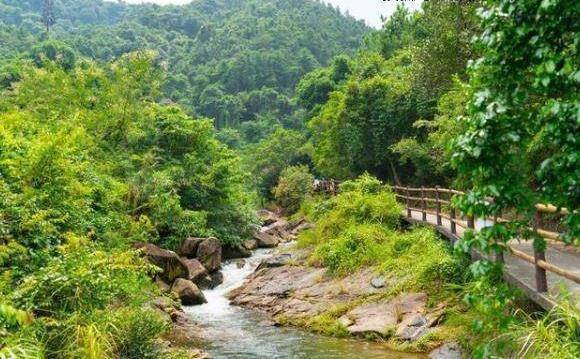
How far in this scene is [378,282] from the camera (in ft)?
43.4

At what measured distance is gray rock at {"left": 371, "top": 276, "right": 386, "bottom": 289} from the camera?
13094 mm

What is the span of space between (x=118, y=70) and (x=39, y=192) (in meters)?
15.3

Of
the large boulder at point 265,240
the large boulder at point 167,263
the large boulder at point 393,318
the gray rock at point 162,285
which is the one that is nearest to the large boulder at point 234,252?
the large boulder at point 265,240

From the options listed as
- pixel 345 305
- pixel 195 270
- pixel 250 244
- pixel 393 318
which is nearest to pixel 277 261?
pixel 195 270

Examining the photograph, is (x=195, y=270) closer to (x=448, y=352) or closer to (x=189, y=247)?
(x=189, y=247)

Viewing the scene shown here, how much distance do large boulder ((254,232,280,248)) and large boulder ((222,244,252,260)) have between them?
Answer: 96.4 inches

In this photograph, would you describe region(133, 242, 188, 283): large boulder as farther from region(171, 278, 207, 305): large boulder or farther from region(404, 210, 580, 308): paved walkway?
region(404, 210, 580, 308): paved walkway

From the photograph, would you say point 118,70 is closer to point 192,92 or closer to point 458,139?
point 458,139

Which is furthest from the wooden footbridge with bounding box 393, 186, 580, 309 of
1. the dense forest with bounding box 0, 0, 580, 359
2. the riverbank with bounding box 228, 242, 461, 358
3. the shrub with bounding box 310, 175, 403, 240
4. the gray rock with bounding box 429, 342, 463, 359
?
the shrub with bounding box 310, 175, 403, 240

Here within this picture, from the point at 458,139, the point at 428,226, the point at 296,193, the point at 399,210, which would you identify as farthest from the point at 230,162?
the point at 458,139

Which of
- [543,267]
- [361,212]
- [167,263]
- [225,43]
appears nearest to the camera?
[543,267]

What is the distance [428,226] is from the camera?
623 inches

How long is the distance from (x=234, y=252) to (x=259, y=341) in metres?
12.1

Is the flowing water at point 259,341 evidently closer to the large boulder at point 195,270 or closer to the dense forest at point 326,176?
the dense forest at point 326,176
